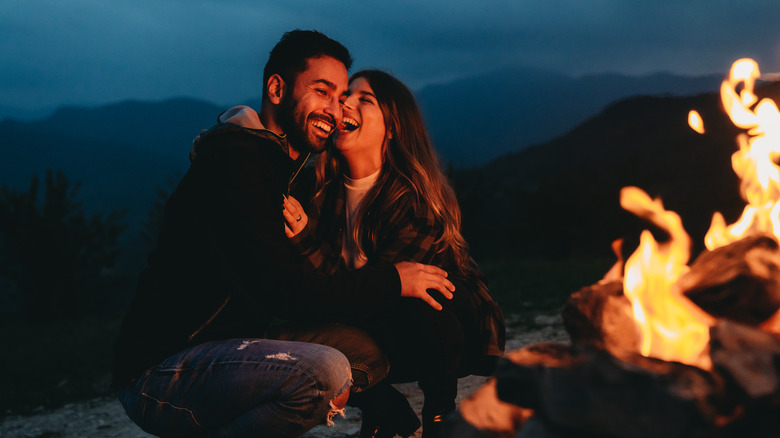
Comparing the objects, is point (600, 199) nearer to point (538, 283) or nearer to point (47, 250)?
point (538, 283)

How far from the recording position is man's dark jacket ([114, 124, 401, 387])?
7.79 feet

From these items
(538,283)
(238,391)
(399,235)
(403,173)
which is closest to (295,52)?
(403,173)

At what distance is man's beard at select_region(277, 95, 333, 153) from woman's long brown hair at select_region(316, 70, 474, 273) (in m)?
0.57

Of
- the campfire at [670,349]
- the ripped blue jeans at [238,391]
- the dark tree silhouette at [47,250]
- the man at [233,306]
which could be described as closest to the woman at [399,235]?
the man at [233,306]

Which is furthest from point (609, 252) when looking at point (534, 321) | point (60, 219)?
point (60, 219)

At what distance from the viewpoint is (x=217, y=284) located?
8.26 ft

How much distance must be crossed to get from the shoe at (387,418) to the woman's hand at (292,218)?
3.26 feet

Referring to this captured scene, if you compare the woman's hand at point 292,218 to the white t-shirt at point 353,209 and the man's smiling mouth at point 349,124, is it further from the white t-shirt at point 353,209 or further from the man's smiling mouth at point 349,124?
the man's smiling mouth at point 349,124

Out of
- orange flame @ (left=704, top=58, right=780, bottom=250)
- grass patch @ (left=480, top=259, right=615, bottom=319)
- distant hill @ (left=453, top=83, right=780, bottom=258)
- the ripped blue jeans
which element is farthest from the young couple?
distant hill @ (left=453, top=83, right=780, bottom=258)

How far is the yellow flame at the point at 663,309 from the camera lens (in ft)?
6.49

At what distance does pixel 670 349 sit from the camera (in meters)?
2.01

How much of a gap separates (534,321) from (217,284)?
552 centimetres

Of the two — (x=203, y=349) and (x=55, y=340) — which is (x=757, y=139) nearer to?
(x=203, y=349)

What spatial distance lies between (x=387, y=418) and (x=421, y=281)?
90 centimetres
